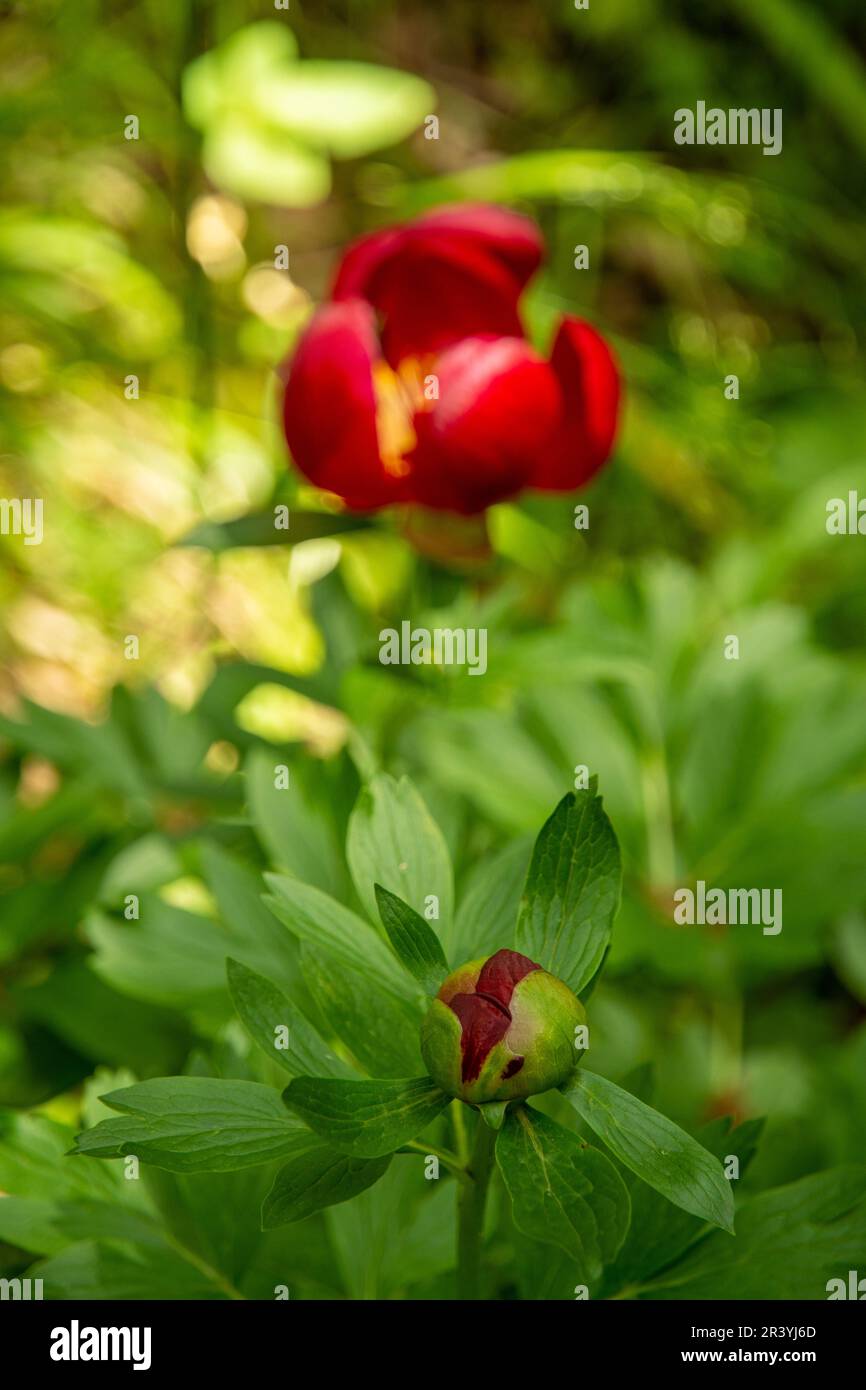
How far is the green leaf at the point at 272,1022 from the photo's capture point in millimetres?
356

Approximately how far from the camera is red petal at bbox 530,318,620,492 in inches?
28.3

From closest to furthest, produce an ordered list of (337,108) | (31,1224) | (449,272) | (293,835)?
(31,1224)
(293,835)
(449,272)
(337,108)

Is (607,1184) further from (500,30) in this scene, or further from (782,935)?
(500,30)


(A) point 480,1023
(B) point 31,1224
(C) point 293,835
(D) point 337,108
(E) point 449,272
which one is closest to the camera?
(A) point 480,1023

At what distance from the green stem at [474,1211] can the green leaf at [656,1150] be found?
0.13 ft

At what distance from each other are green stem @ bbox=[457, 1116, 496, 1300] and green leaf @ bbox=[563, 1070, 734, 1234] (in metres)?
0.04

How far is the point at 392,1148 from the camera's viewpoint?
33cm

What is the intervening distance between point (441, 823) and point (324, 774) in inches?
4.6

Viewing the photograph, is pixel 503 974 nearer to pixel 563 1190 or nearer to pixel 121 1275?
pixel 563 1190

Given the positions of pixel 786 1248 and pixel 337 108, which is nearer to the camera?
pixel 786 1248

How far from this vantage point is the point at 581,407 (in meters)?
0.73

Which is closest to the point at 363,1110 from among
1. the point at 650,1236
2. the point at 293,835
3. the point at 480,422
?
the point at 650,1236

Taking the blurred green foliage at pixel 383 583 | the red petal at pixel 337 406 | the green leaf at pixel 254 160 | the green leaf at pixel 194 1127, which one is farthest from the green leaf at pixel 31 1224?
the green leaf at pixel 254 160

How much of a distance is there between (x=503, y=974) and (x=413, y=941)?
31 mm
